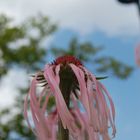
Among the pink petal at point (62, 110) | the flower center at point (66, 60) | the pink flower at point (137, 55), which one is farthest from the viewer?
the flower center at point (66, 60)

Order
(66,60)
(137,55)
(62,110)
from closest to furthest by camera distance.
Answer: (62,110) < (137,55) < (66,60)

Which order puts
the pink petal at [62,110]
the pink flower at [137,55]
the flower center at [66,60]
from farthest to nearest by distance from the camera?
the flower center at [66,60] < the pink flower at [137,55] < the pink petal at [62,110]

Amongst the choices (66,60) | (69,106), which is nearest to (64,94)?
(69,106)

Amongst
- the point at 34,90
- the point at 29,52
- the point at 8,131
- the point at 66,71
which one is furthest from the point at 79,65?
the point at 29,52

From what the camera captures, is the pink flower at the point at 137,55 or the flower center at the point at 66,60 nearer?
the pink flower at the point at 137,55

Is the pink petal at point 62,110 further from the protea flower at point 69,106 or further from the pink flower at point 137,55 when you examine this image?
the pink flower at point 137,55

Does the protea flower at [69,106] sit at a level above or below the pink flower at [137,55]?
below

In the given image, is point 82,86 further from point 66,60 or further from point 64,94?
point 66,60

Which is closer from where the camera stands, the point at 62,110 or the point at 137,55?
the point at 62,110

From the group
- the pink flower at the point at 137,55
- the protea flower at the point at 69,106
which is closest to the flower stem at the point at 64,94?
the protea flower at the point at 69,106
